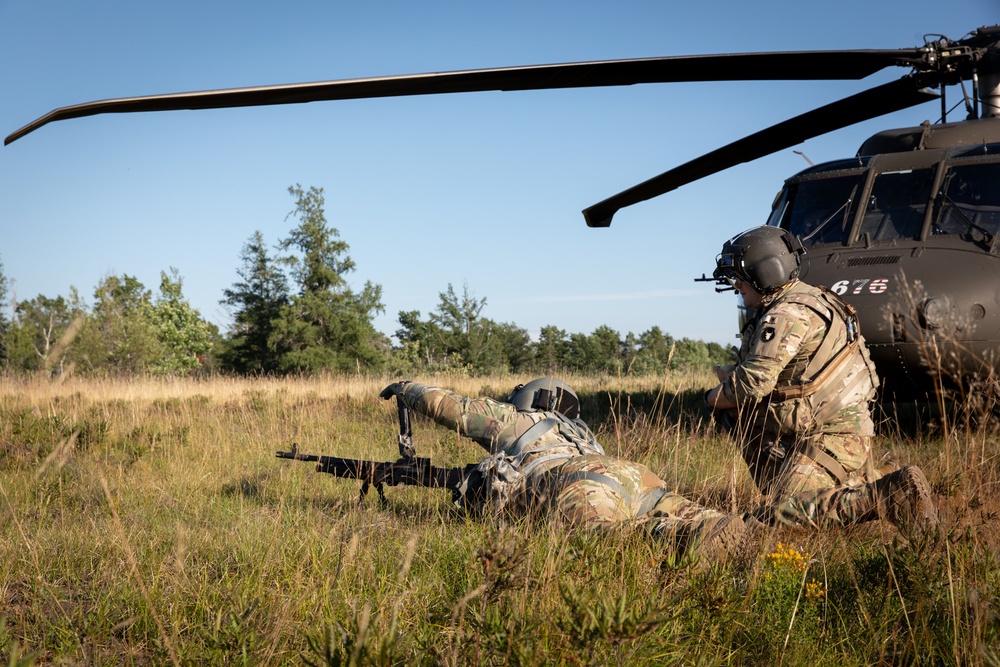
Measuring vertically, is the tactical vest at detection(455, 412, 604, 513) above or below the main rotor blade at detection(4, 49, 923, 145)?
below

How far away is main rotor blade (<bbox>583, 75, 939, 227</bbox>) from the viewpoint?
612 cm

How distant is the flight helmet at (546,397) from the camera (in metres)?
4.14

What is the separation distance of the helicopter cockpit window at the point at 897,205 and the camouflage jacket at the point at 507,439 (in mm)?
3726

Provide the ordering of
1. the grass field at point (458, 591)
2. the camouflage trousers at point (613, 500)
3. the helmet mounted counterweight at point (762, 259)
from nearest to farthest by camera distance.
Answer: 1. the grass field at point (458, 591)
2. the camouflage trousers at point (613, 500)
3. the helmet mounted counterweight at point (762, 259)

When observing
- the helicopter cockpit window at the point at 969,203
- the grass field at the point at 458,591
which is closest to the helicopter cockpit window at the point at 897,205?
the helicopter cockpit window at the point at 969,203

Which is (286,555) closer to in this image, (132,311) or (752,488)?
(752,488)

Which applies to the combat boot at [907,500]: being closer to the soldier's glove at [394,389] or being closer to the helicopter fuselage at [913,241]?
the helicopter fuselage at [913,241]

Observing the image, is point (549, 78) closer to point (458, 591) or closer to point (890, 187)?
point (458, 591)

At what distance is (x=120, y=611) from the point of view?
9.50ft

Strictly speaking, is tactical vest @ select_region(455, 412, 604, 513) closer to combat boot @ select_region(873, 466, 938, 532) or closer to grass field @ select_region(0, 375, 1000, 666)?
grass field @ select_region(0, 375, 1000, 666)

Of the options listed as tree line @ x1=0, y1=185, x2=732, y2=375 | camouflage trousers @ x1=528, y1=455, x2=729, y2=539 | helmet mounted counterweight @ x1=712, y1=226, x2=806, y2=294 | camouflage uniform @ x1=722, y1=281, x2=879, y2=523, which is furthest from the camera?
tree line @ x1=0, y1=185, x2=732, y2=375

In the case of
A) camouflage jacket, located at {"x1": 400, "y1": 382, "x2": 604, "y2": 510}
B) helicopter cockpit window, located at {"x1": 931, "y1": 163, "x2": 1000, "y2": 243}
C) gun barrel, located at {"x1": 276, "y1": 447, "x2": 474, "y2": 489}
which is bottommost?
gun barrel, located at {"x1": 276, "y1": 447, "x2": 474, "y2": 489}

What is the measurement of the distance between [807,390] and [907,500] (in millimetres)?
1167

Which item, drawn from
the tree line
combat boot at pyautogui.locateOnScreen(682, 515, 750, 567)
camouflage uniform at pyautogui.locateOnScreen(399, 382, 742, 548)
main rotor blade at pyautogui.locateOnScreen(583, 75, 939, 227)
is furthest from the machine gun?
the tree line
